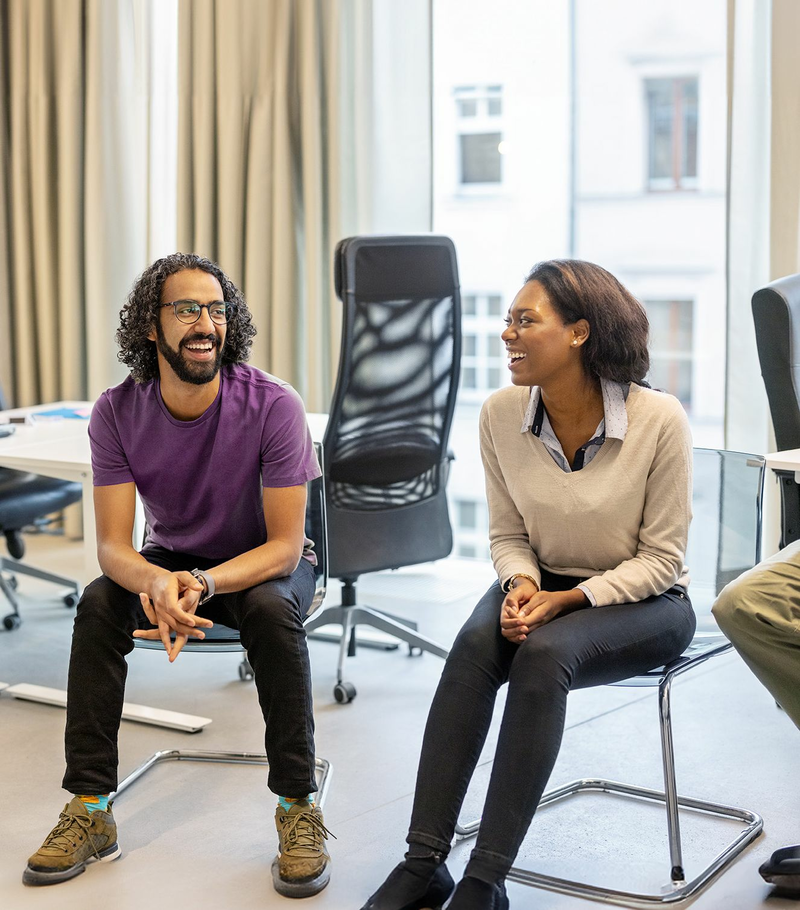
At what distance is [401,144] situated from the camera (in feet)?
12.8

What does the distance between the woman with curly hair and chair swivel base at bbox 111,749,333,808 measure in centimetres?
63

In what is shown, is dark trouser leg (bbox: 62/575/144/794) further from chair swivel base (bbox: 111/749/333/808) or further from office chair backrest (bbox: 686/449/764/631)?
office chair backrest (bbox: 686/449/764/631)

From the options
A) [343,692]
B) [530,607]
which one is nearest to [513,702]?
[530,607]

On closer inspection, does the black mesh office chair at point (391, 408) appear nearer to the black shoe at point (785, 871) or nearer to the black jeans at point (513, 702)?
the black jeans at point (513, 702)

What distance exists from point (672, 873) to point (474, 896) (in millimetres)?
429

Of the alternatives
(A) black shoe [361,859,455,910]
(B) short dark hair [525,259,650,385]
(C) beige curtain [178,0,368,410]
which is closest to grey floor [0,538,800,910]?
(A) black shoe [361,859,455,910]

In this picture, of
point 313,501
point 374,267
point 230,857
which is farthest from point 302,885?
point 374,267

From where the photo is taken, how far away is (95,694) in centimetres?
204

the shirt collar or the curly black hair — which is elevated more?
the curly black hair

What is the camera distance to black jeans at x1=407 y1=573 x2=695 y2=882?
5.72 feet

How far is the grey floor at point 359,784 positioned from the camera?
1.98 metres

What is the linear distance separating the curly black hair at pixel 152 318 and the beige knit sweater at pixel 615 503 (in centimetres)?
59

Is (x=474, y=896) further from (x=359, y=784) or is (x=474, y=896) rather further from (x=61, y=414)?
(x=61, y=414)

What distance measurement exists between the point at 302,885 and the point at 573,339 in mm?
1042
